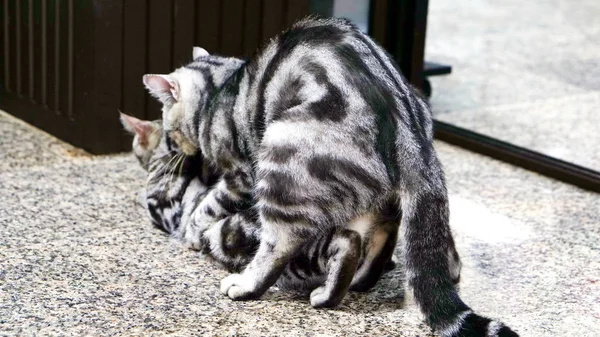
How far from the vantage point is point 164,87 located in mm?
3111

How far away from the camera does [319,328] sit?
2668mm

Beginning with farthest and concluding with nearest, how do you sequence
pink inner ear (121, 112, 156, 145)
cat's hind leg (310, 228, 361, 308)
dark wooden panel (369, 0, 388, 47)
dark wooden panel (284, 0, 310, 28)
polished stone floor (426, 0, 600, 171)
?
1. polished stone floor (426, 0, 600, 171)
2. dark wooden panel (369, 0, 388, 47)
3. dark wooden panel (284, 0, 310, 28)
4. pink inner ear (121, 112, 156, 145)
5. cat's hind leg (310, 228, 361, 308)

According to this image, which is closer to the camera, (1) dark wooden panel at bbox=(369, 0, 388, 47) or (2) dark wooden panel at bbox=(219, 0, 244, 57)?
(2) dark wooden panel at bbox=(219, 0, 244, 57)

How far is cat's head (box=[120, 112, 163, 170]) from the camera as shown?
346 centimetres

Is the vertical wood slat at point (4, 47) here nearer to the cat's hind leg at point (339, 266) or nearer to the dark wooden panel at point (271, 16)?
the dark wooden panel at point (271, 16)

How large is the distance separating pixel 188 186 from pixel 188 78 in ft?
1.19

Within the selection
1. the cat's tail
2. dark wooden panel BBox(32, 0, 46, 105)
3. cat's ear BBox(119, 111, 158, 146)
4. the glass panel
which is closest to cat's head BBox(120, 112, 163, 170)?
cat's ear BBox(119, 111, 158, 146)

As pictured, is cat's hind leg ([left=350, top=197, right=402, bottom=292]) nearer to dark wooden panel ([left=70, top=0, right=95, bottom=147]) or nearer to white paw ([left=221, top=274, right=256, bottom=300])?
white paw ([left=221, top=274, right=256, bottom=300])

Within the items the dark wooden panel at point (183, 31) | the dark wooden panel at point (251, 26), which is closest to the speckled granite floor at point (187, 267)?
the dark wooden panel at point (183, 31)

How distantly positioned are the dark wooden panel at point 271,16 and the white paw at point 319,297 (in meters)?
1.68

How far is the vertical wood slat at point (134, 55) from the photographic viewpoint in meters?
3.93

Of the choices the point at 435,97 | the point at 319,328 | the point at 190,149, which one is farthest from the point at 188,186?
the point at 435,97

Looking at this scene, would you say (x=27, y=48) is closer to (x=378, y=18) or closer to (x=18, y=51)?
(x=18, y=51)

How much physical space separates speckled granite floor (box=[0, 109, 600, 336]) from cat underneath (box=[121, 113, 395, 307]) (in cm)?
6
